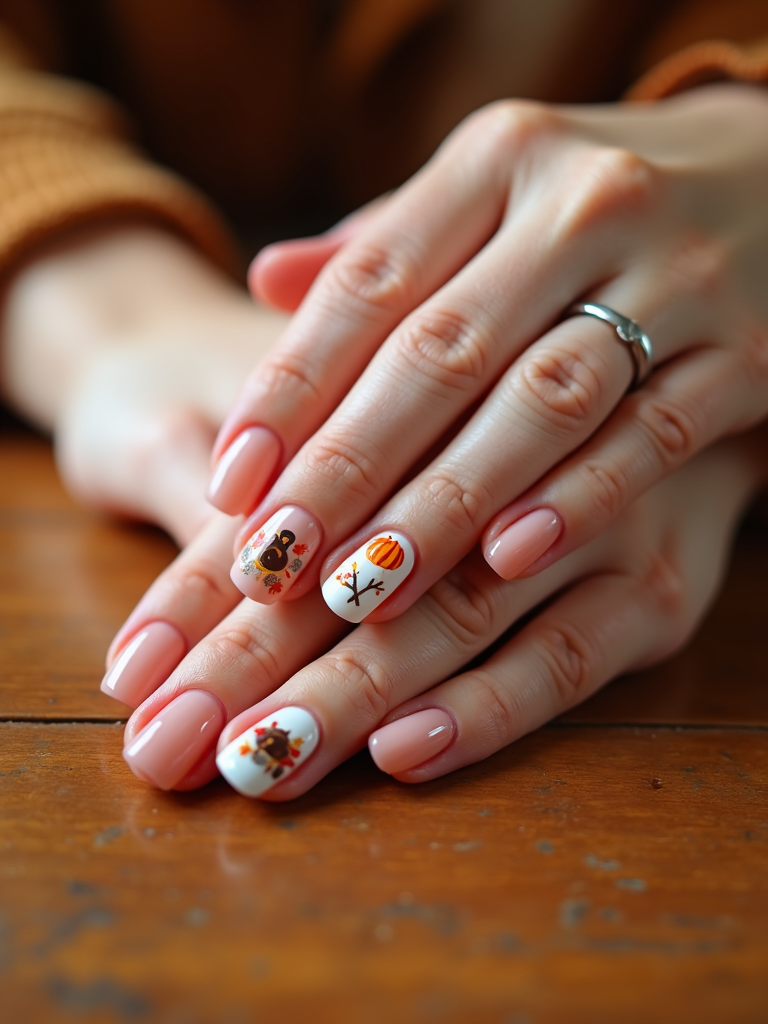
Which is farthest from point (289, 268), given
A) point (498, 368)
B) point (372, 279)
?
point (498, 368)

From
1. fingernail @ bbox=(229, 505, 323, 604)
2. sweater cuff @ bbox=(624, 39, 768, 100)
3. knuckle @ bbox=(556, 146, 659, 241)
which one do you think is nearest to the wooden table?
fingernail @ bbox=(229, 505, 323, 604)

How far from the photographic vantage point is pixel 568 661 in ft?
1.87

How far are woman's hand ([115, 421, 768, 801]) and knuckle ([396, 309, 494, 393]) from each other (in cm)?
12

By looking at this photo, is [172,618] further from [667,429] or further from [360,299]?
[667,429]

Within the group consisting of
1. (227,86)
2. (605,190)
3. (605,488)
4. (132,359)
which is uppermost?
(605,190)

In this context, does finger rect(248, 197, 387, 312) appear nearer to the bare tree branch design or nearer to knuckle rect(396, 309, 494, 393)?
knuckle rect(396, 309, 494, 393)

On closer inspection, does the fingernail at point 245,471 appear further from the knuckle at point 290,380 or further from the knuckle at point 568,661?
the knuckle at point 568,661

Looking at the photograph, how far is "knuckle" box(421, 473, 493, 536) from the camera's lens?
1.82ft

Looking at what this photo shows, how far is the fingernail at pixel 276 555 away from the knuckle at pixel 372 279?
176 mm

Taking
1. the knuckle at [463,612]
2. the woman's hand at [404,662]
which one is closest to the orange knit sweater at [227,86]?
the woman's hand at [404,662]

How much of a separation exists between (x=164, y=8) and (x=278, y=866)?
1.20 meters

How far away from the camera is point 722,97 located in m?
0.91

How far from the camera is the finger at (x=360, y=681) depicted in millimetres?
476

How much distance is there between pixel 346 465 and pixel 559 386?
0.15m
